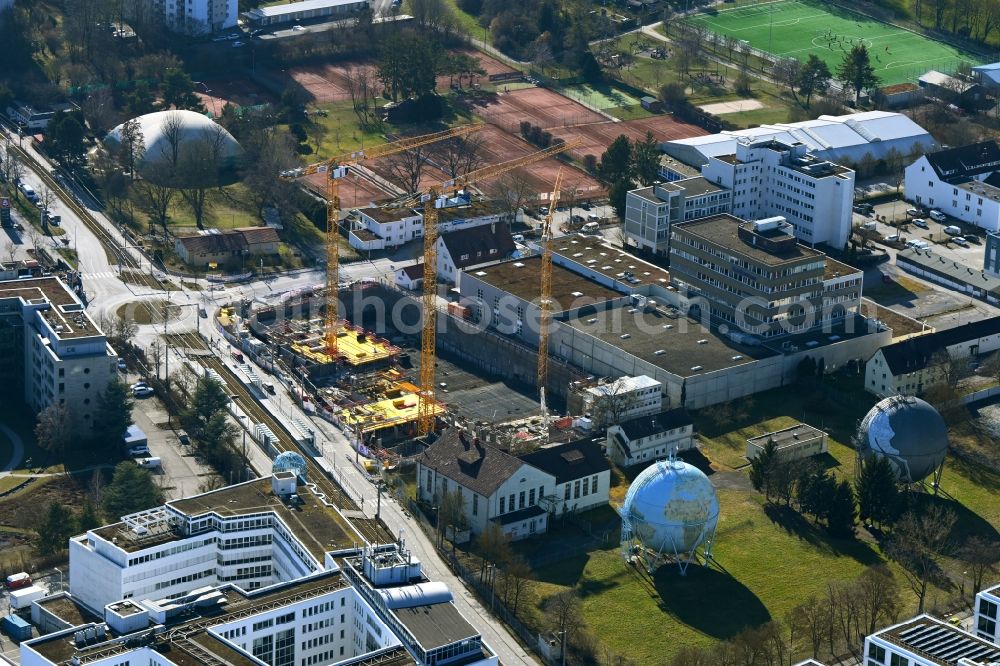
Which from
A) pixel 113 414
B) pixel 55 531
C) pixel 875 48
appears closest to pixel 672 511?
pixel 55 531

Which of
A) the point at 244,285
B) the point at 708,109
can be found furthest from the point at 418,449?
the point at 708,109

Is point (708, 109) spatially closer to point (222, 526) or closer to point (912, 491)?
point (912, 491)

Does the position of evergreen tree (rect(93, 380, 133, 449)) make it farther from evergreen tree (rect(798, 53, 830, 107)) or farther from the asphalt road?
evergreen tree (rect(798, 53, 830, 107))

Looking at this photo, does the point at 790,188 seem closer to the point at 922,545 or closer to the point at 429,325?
the point at 429,325

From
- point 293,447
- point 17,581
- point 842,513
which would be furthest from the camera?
point 293,447

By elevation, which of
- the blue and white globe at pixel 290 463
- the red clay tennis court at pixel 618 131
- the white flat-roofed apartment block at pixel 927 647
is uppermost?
the white flat-roofed apartment block at pixel 927 647

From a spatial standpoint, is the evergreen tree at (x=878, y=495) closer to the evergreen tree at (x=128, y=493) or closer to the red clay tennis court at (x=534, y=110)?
the evergreen tree at (x=128, y=493)

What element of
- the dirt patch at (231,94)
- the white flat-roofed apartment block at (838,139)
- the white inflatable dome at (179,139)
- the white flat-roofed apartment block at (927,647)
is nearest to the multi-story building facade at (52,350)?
the white inflatable dome at (179,139)
